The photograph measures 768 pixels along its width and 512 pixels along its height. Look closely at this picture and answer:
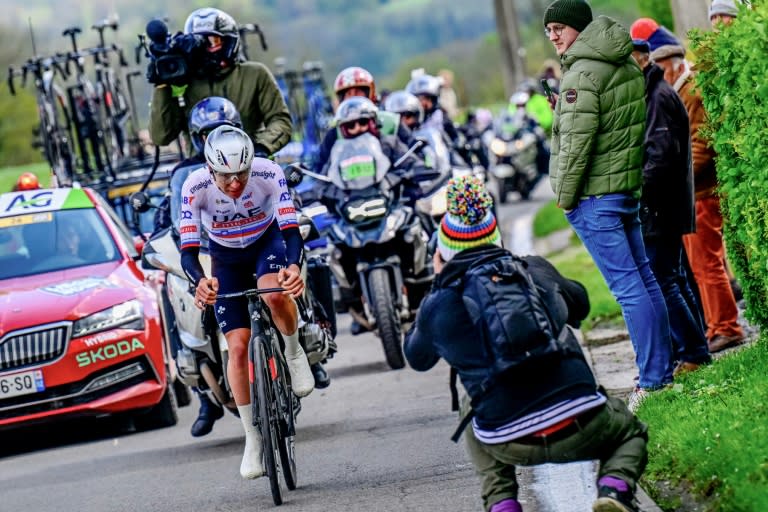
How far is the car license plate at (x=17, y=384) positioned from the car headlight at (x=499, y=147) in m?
17.7

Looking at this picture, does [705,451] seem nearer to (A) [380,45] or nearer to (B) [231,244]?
(B) [231,244]

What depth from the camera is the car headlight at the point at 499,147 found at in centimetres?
2834

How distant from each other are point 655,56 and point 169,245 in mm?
3429

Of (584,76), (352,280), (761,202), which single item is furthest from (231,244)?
(352,280)

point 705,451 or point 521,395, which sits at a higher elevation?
point 521,395

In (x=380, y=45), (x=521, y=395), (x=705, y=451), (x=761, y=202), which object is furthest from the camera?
(x=380, y=45)

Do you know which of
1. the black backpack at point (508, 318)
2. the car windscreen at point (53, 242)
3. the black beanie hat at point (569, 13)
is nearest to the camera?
the black backpack at point (508, 318)

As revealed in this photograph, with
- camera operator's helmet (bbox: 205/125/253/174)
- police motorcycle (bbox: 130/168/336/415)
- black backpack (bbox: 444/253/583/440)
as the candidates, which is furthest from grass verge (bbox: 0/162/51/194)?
black backpack (bbox: 444/253/583/440)

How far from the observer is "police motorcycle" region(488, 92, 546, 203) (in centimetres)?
2847

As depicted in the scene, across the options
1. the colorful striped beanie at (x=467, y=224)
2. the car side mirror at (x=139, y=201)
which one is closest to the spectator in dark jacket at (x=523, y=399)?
the colorful striped beanie at (x=467, y=224)

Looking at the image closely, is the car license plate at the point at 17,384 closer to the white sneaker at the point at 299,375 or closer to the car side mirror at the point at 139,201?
the car side mirror at the point at 139,201

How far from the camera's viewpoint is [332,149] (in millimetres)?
13242

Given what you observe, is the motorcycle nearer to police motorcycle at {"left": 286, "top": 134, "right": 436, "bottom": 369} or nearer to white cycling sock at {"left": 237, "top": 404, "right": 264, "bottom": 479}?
police motorcycle at {"left": 286, "top": 134, "right": 436, "bottom": 369}

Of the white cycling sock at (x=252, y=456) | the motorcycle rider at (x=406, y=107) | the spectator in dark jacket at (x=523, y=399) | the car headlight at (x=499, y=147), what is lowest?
the car headlight at (x=499, y=147)
